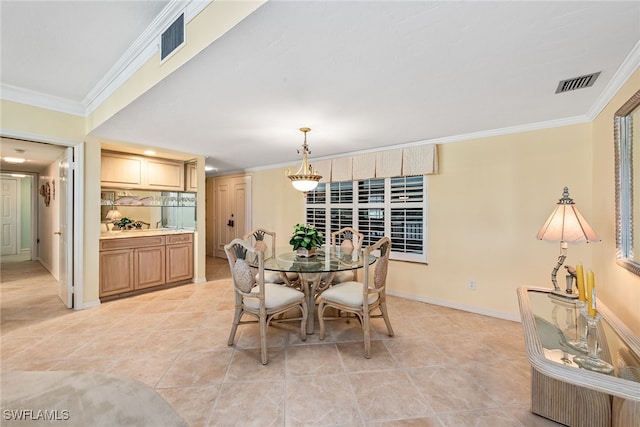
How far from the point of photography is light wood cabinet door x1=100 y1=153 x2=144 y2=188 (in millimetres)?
3912

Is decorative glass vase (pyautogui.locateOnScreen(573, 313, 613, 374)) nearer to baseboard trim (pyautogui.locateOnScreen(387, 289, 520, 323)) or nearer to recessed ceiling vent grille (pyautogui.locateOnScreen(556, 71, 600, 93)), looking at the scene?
recessed ceiling vent grille (pyautogui.locateOnScreen(556, 71, 600, 93))

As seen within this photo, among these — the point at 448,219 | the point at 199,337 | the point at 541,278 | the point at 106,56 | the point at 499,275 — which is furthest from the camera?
the point at 448,219

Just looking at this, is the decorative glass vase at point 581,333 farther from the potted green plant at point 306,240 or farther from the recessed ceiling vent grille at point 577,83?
the potted green plant at point 306,240

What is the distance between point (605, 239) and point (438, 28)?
233 cm

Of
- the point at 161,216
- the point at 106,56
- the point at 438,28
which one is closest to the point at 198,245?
the point at 161,216

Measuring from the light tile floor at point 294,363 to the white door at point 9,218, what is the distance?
4.89m

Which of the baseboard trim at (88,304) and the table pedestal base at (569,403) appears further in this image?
the baseboard trim at (88,304)

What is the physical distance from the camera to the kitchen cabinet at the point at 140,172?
155 inches

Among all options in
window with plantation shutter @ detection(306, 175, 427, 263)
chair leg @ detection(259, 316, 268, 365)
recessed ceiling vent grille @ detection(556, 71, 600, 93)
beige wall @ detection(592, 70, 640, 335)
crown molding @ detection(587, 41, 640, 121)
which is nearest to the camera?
crown molding @ detection(587, 41, 640, 121)

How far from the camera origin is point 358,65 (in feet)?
5.59

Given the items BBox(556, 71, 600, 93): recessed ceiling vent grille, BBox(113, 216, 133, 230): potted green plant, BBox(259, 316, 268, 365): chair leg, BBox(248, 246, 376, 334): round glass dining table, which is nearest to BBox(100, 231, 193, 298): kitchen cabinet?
BBox(113, 216, 133, 230): potted green plant

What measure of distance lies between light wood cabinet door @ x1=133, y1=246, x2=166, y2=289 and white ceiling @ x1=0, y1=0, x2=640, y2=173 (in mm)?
1841

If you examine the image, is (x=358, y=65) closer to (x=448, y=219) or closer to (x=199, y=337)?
(x=448, y=219)

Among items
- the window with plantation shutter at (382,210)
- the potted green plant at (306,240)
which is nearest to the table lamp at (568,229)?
the window with plantation shutter at (382,210)
